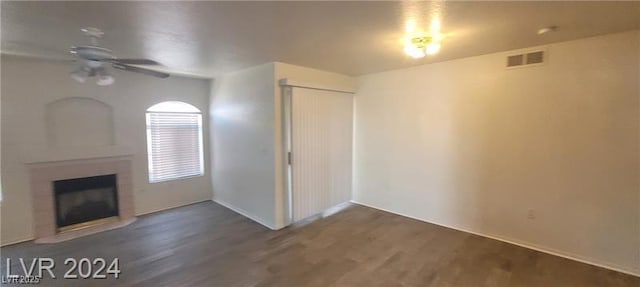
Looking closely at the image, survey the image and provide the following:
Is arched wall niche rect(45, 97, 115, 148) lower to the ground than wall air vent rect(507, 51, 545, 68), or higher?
lower

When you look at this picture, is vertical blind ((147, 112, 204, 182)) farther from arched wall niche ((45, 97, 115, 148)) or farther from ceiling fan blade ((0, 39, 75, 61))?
ceiling fan blade ((0, 39, 75, 61))

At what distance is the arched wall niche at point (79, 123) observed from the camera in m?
3.81

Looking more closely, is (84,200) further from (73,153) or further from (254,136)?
(254,136)

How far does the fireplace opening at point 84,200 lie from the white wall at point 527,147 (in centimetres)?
457

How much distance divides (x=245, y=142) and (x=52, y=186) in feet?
8.95

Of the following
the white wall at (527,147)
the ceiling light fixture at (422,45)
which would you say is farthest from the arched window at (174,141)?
the ceiling light fixture at (422,45)

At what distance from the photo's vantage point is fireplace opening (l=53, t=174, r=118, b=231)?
3.92 meters

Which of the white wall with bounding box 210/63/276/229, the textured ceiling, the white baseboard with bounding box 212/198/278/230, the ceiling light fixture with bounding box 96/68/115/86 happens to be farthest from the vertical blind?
the ceiling light fixture with bounding box 96/68/115/86

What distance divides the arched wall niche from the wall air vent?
5760mm

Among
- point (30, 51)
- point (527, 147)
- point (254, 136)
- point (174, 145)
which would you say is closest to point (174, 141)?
point (174, 145)

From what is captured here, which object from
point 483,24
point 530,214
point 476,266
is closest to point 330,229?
point 476,266

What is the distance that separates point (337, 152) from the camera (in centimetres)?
473

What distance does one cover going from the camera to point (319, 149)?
14.4 ft

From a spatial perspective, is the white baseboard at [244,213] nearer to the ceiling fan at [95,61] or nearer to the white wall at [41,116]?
the white wall at [41,116]
